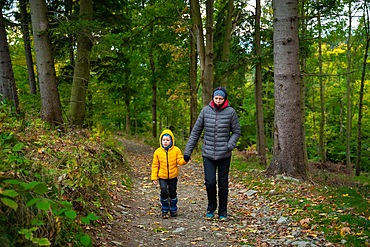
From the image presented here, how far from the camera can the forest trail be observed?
502cm

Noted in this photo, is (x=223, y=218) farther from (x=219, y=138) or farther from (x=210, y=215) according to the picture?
(x=219, y=138)

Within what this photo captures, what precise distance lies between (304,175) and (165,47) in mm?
11444

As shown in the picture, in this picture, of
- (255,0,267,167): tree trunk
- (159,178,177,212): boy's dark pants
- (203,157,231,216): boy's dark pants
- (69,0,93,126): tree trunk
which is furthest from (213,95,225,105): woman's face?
(255,0,267,167): tree trunk

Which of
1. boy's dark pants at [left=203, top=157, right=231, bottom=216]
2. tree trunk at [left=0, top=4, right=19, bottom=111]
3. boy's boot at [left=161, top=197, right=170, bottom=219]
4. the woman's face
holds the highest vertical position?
tree trunk at [left=0, top=4, right=19, bottom=111]

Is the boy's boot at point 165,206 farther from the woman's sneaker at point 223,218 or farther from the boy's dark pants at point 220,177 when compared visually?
the woman's sneaker at point 223,218

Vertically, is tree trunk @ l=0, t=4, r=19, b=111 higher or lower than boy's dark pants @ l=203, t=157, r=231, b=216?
higher

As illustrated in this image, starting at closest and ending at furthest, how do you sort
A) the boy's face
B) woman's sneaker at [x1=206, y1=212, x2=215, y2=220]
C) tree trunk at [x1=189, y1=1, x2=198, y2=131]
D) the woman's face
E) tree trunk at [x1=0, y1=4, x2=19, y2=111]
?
the woman's face < woman's sneaker at [x1=206, y1=212, x2=215, y2=220] < the boy's face < tree trunk at [x1=0, y1=4, x2=19, y2=111] < tree trunk at [x1=189, y1=1, x2=198, y2=131]

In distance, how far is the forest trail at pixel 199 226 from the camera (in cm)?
502

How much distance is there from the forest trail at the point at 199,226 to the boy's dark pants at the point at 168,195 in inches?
8.6

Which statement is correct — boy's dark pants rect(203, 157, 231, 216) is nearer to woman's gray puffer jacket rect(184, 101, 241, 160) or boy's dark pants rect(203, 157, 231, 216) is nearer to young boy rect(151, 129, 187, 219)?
woman's gray puffer jacket rect(184, 101, 241, 160)

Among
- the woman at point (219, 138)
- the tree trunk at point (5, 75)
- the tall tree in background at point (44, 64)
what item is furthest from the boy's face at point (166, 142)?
the tree trunk at point (5, 75)

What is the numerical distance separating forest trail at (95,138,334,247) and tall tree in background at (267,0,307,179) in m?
1.10

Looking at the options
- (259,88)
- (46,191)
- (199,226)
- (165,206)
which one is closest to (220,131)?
(199,226)

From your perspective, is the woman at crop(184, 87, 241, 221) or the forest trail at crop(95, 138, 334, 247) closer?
the forest trail at crop(95, 138, 334, 247)
